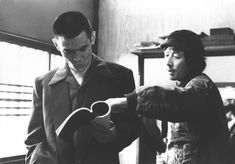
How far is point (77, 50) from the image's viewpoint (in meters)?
1.81

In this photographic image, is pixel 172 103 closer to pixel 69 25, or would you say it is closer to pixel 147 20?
pixel 69 25

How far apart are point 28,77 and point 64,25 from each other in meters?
2.01

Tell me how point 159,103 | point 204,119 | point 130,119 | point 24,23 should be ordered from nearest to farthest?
point 159,103 → point 204,119 → point 130,119 → point 24,23

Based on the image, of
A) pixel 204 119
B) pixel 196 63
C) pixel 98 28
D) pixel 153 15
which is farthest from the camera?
pixel 98 28

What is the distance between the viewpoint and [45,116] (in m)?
1.80

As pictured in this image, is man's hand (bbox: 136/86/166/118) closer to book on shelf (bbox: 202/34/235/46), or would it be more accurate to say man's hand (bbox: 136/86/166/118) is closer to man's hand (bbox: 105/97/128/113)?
man's hand (bbox: 105/97/128/113)

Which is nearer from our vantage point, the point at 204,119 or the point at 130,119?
the point at 204,119

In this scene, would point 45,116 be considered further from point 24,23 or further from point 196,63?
point 24,23

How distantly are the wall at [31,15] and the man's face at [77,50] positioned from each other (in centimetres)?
167

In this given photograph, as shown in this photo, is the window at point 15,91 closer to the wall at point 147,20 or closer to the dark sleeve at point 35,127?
the wall at point 147,20

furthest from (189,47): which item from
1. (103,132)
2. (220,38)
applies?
(220,38)

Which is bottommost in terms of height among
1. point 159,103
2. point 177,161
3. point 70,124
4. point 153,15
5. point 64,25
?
point 177,161

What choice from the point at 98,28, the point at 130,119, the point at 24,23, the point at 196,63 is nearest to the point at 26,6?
the point at 24,23

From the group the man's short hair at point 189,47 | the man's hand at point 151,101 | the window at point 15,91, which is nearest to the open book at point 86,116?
the man's hand at point 151,101
